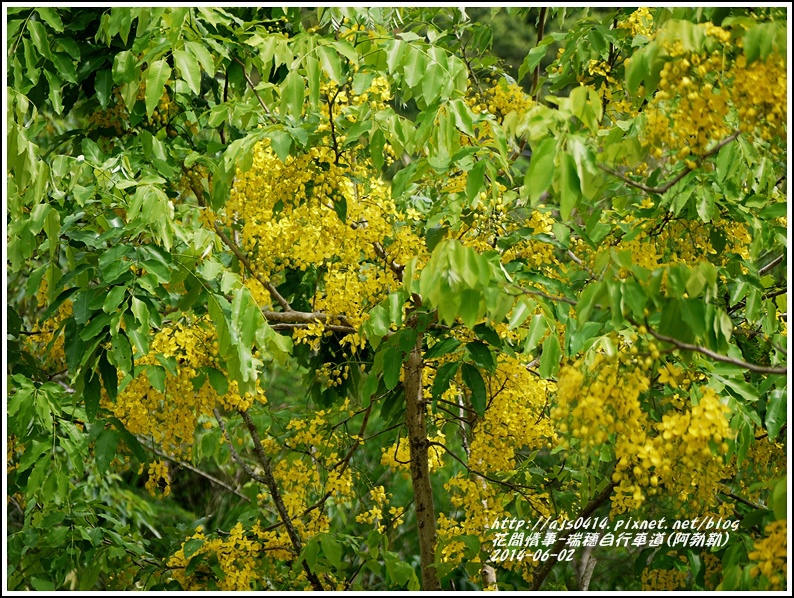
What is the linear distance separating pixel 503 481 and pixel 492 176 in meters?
1.10

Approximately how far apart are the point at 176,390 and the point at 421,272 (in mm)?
945

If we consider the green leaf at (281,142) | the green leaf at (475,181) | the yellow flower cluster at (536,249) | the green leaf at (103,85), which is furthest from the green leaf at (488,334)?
the green leaf at (103,85)

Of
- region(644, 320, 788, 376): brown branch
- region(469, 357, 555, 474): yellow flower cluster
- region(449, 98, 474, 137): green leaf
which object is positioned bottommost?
region(469, 357, 555, 474): yellow flower cluster

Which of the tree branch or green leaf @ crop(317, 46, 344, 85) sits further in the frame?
the tree branch

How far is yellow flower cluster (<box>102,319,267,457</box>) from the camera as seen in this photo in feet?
7.68

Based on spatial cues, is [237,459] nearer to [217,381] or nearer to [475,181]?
[217,381]

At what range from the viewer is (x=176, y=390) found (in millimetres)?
2449

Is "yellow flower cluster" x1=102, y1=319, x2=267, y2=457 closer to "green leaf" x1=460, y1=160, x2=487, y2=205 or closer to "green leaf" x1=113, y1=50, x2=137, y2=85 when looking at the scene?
"green leaf" x1=113, y1=50, x2=137, y2=85

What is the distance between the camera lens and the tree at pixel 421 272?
161 cm

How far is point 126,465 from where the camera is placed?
2914 millimetres

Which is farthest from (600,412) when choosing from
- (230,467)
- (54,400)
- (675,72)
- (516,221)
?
(230,467)

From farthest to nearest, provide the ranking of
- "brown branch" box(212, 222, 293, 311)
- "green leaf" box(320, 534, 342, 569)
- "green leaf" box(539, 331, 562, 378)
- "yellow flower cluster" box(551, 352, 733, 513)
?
"brown branch" box(212, 222, 293, 311) < "green leaf" box(320, 534, 342, 569) < "green leaf" box(539, 331, 562, 378) < "yellow flower cluster" box(551, 352, 733, 513)

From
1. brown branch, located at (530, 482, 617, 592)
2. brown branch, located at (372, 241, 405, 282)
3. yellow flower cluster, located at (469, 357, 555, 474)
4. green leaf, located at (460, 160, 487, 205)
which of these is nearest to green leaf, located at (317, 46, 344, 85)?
green leaf, located at (460, 160, 487, 205)

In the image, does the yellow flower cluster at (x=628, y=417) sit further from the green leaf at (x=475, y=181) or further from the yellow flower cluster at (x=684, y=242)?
the yellow flower cluster at (x=684, y=242)
